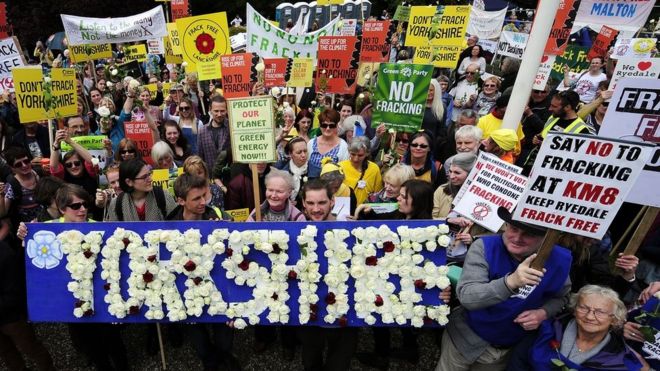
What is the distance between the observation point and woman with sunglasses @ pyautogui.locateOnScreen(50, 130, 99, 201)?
4.86 meters

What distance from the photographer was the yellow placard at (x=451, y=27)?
7.64 meters

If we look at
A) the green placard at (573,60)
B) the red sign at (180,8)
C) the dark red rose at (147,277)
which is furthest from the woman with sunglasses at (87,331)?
the green placard at (573,60)

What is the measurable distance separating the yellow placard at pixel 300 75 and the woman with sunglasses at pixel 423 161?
3.22 metres

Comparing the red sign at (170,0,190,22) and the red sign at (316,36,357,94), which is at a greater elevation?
the red sign at (170,0,190,22)

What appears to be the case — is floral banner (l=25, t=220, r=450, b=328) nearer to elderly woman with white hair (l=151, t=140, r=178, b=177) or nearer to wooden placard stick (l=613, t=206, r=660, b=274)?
wooden placard stick (l=613, t=206, r=660, b=274)

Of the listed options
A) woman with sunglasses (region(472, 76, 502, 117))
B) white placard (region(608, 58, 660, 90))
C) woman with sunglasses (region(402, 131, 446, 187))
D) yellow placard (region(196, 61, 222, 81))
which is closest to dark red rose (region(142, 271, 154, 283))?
woman with sunglasses (region(402, 131, 446, 187))

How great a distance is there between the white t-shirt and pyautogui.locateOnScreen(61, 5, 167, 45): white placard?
9.74 meters

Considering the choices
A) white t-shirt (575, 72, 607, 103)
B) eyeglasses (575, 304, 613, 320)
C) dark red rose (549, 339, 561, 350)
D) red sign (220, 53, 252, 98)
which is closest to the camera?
eyeglasses (575, 304, 613, 320)

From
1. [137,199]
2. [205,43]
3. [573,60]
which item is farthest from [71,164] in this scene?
[573,60]

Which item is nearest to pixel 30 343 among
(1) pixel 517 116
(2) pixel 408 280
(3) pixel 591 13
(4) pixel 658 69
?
(2) pixel 408 280

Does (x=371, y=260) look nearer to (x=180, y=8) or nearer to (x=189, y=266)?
(x=189, y=266)

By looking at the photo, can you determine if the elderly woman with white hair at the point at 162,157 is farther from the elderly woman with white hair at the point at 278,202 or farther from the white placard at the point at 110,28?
the white placard at the point at 110,28

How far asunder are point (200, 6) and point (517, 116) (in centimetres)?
4301

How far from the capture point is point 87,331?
3.63 m
